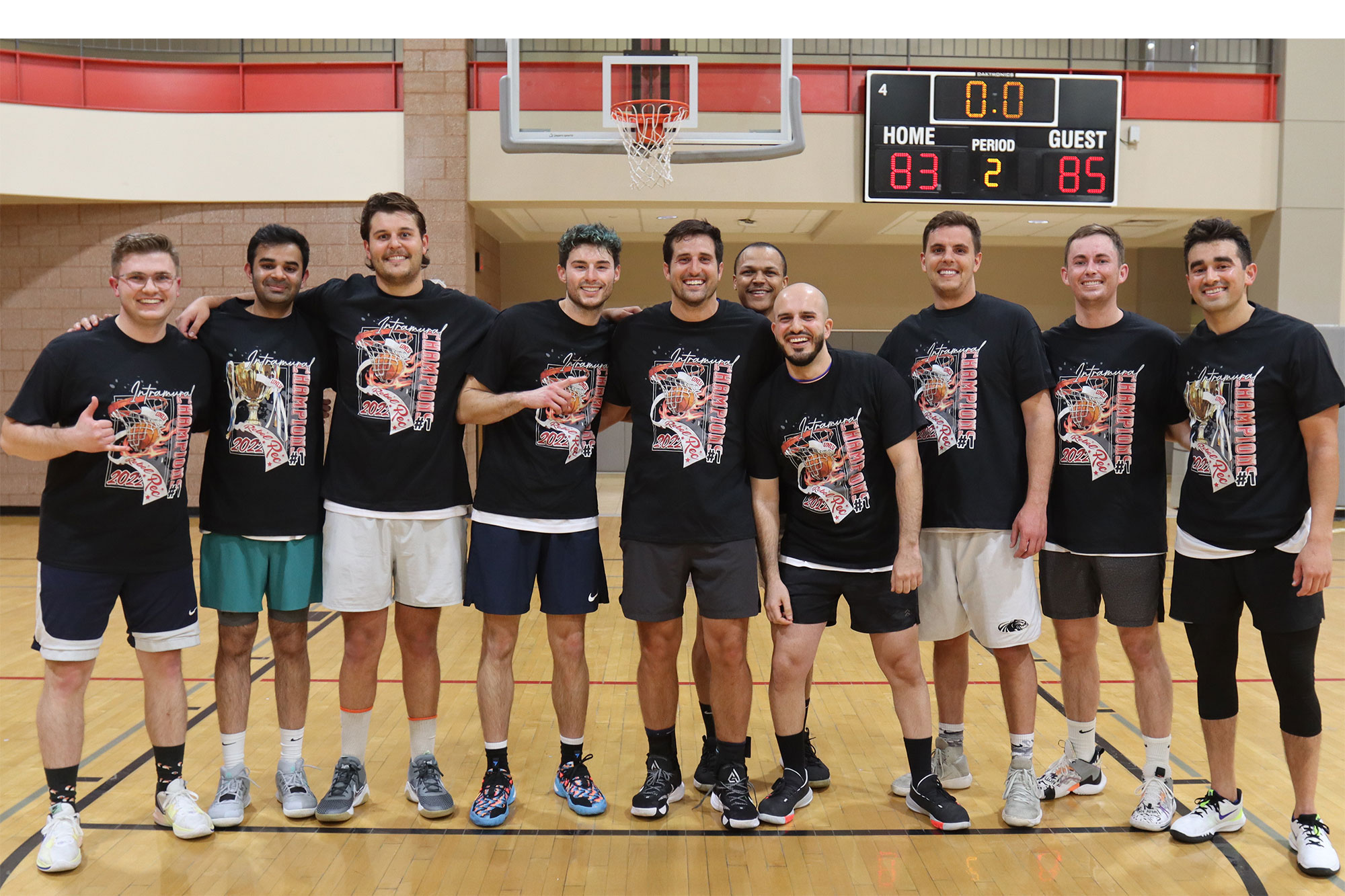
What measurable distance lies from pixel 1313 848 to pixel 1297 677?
1.71 feet

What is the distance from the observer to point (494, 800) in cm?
329

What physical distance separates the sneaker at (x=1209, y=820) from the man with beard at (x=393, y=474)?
8.22 ft

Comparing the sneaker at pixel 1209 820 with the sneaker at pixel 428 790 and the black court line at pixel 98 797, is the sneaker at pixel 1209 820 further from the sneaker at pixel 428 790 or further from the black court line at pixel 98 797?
the black court line at pixel 98 797

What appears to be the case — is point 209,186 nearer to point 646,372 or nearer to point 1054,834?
point 646,372

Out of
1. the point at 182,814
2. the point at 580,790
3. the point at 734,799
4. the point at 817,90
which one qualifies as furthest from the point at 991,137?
the point at 182,814

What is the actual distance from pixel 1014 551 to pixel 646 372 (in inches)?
56.0

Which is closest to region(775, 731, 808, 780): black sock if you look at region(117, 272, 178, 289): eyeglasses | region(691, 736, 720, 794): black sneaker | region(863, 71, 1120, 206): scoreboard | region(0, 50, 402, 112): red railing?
region(691, 736, 720, 794): black sneaker

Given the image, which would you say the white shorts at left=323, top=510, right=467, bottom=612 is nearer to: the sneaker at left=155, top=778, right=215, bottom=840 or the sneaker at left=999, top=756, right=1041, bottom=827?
the sneaker at left=155, top=778, right=215, bottom=840

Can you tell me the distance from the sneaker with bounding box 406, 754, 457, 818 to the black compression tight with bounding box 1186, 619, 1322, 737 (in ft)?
8.51

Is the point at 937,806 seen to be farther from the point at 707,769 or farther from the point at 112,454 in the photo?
the point at 112,454

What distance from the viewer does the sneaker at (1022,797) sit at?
127 inches

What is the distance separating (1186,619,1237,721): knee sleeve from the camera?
307 cm

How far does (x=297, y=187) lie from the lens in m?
10.2

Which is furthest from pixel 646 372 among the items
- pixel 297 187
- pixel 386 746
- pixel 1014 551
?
pixel 297 187
